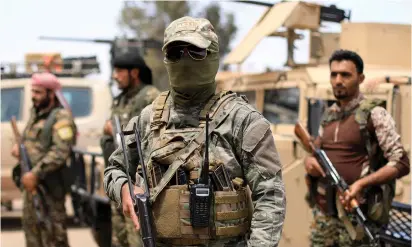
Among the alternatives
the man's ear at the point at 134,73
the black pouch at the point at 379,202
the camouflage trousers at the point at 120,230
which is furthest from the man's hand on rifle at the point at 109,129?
the black pouch at the point at 379,202

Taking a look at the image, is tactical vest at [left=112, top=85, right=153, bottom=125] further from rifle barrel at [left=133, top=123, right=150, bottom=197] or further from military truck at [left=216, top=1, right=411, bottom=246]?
rifle barrel at [left=133, top=123, right=150, bottom=197]

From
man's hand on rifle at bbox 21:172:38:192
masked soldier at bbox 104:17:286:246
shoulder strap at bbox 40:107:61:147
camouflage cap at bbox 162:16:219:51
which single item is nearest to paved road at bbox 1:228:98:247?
man's hand on rifle at bbox 21:172:38:192

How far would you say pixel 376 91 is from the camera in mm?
5059

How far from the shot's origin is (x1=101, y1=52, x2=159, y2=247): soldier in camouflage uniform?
4770 millimetres

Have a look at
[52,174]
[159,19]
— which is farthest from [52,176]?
[159,19]

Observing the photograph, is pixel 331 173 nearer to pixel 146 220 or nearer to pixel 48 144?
pixel 146 220

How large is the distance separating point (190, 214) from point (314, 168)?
1.88 meters

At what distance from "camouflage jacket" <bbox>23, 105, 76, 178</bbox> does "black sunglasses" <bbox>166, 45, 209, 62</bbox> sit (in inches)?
122

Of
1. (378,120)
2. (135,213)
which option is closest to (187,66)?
(135,213)

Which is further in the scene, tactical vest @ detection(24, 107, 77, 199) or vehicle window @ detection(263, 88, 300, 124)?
vehicle window @ detection(263, 88, 300, 124)

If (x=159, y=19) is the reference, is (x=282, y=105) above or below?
below

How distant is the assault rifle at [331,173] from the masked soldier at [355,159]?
0.13 feet

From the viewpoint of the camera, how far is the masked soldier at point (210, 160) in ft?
7.45

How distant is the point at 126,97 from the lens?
487 centimetres
